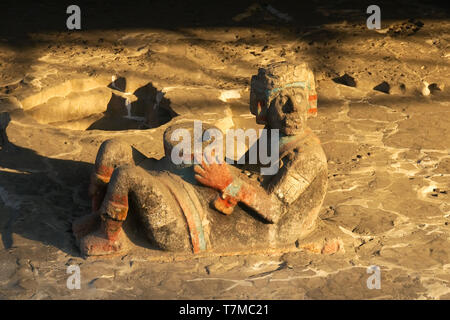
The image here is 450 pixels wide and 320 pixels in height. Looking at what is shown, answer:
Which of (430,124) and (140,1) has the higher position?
(140,1)

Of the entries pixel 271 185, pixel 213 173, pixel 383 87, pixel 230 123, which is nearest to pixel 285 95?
pixel 271 185

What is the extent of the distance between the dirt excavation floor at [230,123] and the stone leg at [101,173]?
0.14m

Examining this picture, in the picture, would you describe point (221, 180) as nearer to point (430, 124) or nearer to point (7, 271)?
point (7, 271)

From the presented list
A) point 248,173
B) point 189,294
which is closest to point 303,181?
point 248,173

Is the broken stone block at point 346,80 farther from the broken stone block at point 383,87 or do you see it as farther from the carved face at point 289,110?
the carved face at point 289,110

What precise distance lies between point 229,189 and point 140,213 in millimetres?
619

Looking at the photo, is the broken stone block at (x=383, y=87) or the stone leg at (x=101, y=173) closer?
the stone leg at (x=101, y=173)

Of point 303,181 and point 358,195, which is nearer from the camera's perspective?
point 303,181

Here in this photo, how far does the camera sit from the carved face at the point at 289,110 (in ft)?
18.0

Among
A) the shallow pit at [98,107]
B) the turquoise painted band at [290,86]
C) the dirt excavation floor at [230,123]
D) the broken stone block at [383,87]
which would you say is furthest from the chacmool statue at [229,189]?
the broken stone block at [383,87]

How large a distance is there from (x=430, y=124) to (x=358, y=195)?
1777 millimetres

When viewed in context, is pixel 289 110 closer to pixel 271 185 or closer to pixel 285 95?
pixel 285 95

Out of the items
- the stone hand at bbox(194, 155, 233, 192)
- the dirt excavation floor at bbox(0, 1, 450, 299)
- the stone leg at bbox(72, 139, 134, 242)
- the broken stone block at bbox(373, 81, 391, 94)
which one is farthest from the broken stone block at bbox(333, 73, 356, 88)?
the stone hand at bbox(194, 155, 233, 192)

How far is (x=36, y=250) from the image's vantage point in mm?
5676
